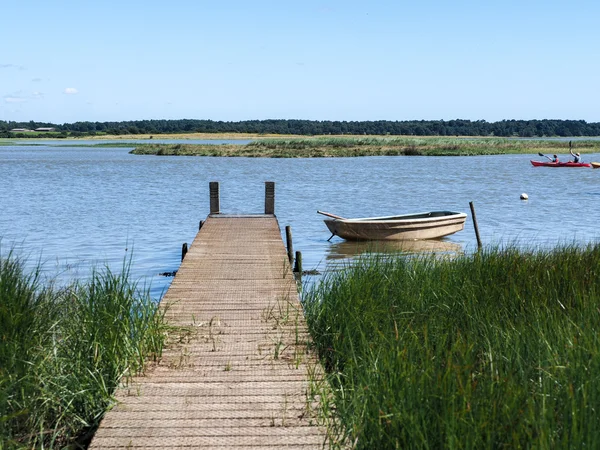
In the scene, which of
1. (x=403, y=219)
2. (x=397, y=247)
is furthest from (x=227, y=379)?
(x=403, y=219)

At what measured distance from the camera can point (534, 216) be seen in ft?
85.9

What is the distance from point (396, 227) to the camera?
58.4ft

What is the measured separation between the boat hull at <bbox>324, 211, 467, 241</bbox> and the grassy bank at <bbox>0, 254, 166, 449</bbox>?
37.5 ft

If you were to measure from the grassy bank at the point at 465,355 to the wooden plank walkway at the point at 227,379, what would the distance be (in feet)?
0.86

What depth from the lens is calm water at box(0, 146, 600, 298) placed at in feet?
59.4

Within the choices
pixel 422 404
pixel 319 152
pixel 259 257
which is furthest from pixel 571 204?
pixel 319 152

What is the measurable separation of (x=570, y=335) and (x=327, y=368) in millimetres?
2178

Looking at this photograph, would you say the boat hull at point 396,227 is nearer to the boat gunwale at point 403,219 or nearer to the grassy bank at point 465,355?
the boat gunwale at point 403,219

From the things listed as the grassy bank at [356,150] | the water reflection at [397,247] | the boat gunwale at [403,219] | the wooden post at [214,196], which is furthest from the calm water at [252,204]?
the grassy bank at [356,150]

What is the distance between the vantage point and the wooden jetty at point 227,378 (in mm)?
4543

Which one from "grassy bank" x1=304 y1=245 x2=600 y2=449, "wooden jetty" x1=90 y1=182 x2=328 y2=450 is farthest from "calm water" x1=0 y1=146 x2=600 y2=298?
"grassy bank" x1=304 y1=245 x2=600 y2=449

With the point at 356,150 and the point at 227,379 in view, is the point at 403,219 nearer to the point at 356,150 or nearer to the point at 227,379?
the point at 227,379

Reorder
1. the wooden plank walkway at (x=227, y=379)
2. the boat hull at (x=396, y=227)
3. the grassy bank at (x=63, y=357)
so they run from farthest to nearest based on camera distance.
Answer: the boat hull at (x=396, y=227), the grassy bank at (x=63, y=357), the wooden plank walkway at (x=227, y=379)

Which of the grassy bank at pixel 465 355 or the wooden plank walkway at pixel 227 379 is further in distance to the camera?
the wooden plank walkway at pixel 227 379
